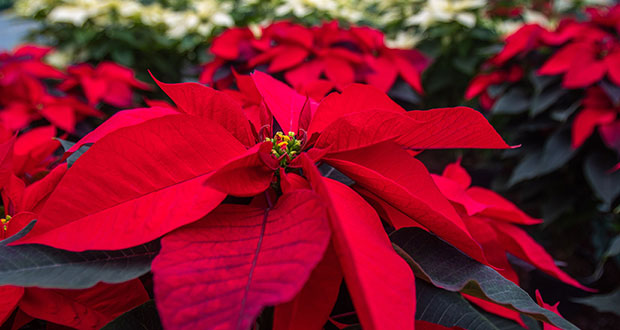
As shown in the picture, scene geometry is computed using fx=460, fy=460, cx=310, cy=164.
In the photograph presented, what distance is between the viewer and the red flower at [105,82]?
1.01 metres

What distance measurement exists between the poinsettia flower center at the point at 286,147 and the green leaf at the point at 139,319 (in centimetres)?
14

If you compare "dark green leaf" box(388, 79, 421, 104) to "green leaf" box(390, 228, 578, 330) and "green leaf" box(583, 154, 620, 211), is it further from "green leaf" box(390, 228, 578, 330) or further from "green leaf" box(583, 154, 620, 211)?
"green leaf" box(390, 228, 578, 330)

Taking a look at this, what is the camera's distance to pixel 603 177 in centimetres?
114

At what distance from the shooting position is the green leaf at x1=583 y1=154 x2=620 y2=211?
1107 millimetres

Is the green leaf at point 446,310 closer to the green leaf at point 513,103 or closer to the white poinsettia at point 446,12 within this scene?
the green leaf at point 513,103

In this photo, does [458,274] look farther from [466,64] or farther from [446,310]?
[466,64]

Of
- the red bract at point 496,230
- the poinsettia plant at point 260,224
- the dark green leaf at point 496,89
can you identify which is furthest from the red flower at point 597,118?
the poinsettia plant at point 260,224

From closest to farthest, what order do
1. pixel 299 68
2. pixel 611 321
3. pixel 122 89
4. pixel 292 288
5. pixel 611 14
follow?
pixel 292 288
pixel 299 68
pixel 122 89
pixel 611 14
pixel 611 321

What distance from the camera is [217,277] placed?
25cm

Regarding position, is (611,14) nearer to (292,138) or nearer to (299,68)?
(299,68)

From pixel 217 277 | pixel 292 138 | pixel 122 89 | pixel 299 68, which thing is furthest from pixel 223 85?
pixel 217 277

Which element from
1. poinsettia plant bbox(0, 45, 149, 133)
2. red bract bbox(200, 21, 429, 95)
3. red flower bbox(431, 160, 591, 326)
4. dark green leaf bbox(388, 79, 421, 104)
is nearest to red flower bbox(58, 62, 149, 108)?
poinsettia plant bbox(0, 45, 149, 133)

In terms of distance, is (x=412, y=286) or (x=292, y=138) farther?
(x=292, y=138)

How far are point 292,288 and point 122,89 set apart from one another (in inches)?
38.7
